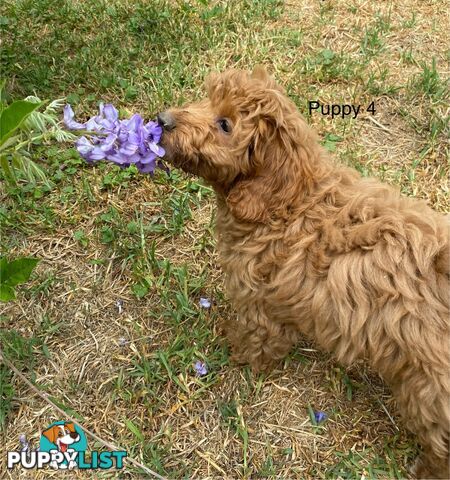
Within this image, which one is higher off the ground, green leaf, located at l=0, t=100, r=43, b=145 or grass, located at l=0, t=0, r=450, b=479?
green leaf, located at l=0, t=100, r=43, b=145

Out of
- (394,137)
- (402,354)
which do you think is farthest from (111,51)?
(402,354)

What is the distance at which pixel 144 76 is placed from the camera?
4.01 metres

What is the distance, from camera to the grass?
2656 millimetres

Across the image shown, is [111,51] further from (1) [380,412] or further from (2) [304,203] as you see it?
(1) [380,412]

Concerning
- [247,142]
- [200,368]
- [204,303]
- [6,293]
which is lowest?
[200,368]

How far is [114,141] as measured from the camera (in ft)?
6.21

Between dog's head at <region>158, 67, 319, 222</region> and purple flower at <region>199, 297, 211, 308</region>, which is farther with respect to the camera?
purple flower at <region>199, 297, 211, 308</region>

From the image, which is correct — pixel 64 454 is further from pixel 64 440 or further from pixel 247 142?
pixel 247 142

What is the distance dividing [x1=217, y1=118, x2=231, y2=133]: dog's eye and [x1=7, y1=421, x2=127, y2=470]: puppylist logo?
167 cm

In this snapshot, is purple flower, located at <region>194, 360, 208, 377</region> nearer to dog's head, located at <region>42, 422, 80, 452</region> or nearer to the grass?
the grass

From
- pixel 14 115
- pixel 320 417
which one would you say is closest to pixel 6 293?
pixel 14 115

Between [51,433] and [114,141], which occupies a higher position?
[114,141]

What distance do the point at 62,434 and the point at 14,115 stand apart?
1.84 meters

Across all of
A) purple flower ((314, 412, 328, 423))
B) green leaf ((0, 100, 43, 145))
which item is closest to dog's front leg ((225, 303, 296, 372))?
purple flower ((314, 412, 328, 423))
